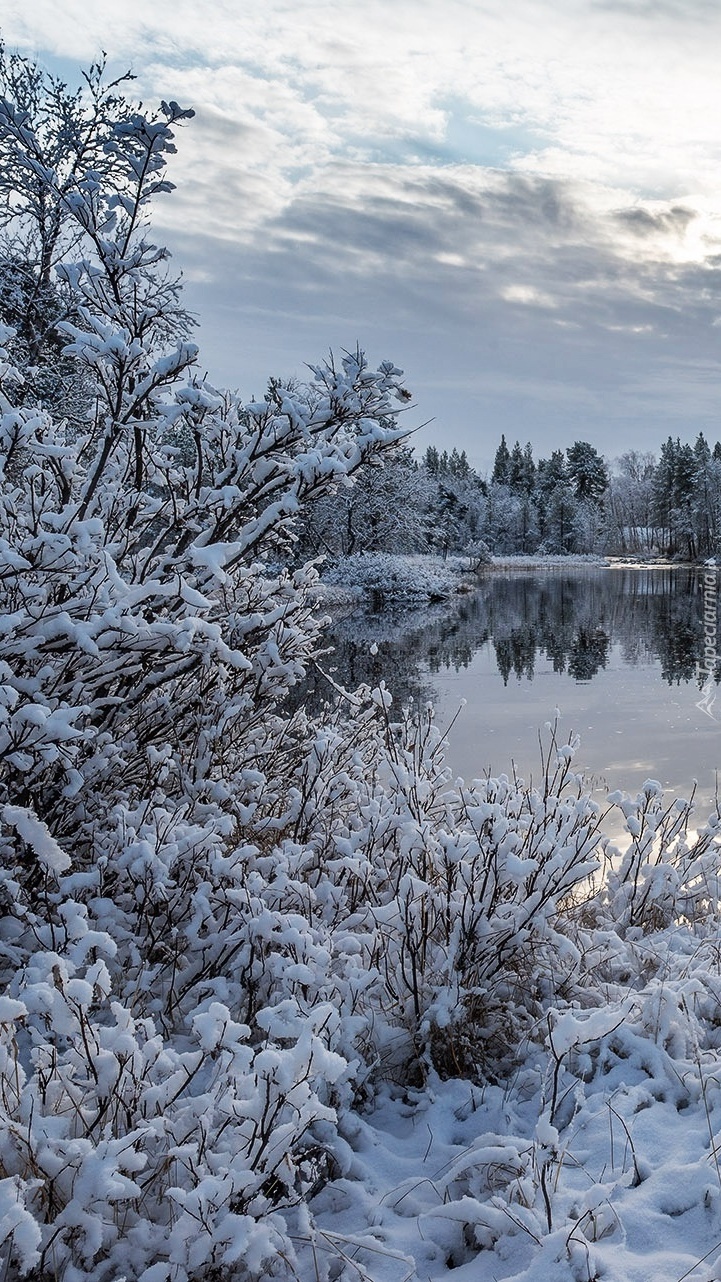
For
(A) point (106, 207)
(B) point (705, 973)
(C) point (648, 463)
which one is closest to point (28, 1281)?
(B) point (705, 973)

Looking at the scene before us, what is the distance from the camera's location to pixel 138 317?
3795mm

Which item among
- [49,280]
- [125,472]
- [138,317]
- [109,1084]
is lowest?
[109,1084]

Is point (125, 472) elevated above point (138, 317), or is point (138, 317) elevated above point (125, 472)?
point (138, 317)

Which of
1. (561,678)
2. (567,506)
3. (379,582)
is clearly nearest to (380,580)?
(379,582)

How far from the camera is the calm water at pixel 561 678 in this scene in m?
9.51

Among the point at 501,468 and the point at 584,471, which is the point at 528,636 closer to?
the point at 584,471

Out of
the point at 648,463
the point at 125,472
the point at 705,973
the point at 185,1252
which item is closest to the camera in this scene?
the point at 185,1252

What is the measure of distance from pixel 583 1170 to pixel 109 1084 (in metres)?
1.45

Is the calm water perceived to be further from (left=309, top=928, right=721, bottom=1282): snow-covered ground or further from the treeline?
the treeline

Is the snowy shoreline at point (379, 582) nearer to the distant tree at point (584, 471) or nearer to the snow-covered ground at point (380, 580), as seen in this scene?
the snow-covered ground at point (380, 580)

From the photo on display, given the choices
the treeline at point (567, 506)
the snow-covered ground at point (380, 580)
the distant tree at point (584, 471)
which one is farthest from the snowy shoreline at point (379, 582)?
the distant tree at point (584, 471)

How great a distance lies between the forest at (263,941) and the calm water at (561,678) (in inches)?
151

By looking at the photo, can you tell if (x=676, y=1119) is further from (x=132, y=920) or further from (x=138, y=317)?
(x=138, y=317)

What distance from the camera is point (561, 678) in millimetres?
15898
